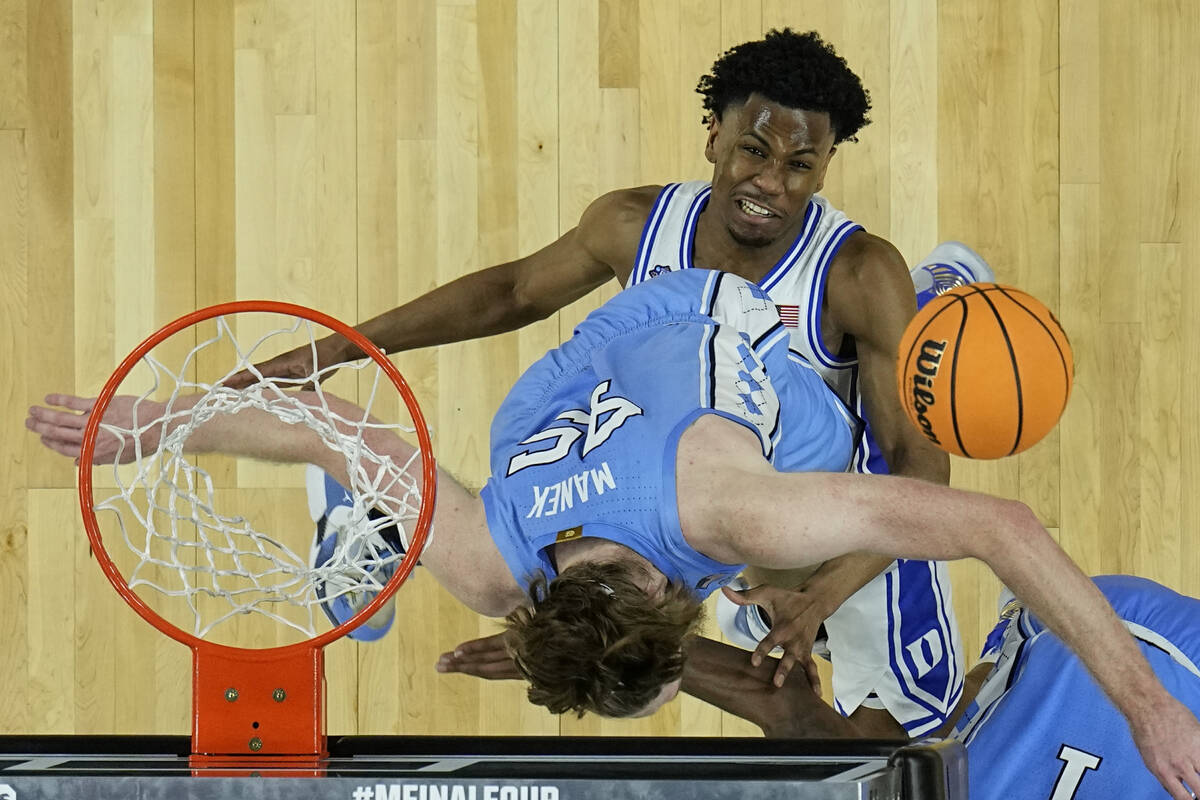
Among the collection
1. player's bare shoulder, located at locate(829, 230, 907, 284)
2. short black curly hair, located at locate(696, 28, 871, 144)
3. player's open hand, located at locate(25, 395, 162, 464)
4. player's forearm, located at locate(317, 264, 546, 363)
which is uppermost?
short black curly hair, located at locate(696, 28, 871, 144)

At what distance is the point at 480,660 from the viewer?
238 cm

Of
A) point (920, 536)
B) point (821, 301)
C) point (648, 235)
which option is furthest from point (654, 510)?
point (648, 235)

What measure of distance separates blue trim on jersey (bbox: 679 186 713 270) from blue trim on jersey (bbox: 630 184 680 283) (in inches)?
2.4

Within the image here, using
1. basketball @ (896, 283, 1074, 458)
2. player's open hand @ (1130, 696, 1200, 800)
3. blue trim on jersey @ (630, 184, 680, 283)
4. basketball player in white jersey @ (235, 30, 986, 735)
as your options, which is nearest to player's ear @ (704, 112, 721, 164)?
basketball player in white jersey @ (235, 30, 986, 735)

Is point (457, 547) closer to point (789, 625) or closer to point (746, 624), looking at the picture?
point (789, 625)

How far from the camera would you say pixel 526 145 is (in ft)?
11.4

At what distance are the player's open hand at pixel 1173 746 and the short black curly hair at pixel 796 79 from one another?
56.9 inches

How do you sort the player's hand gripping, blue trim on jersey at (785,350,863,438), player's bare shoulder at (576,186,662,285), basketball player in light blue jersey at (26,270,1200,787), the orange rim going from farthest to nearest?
player's bare shoulder at (576,186,662,285)
blue trim on jersey at (785,350,863,438)
the player's hand gripping
basketball player in light blue jersey at (26,270,1200,787)
the orange rim

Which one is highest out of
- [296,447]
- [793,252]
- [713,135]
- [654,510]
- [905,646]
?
[713,135]

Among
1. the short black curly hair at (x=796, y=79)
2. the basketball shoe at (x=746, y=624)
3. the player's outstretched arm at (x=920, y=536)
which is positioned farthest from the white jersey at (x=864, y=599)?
the player's outstretched arm at (x=920, y=536)

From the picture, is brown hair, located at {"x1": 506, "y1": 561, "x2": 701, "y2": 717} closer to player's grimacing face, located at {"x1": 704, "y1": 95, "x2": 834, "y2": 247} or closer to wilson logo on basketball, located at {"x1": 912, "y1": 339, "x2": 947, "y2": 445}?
wilson logo on basketball, located at {"x1": 912, "y1": 339, "x2": 947, "y2": 445}

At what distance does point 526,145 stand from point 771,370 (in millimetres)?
1394

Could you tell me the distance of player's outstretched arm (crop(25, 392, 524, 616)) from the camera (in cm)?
203

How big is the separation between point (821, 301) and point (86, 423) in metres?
1.47
